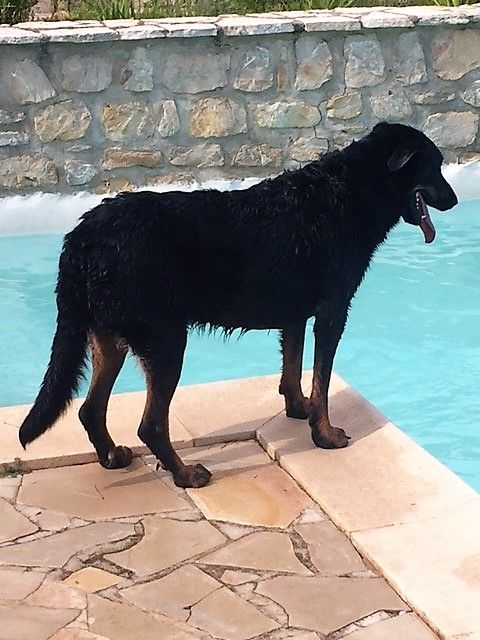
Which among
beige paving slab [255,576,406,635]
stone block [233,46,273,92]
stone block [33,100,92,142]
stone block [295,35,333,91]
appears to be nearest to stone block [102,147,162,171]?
stone block [33,100,92,142]

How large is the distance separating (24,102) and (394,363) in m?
3.09

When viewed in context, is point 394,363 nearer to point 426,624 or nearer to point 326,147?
point 326,147

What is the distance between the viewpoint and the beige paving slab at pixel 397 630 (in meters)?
2.71

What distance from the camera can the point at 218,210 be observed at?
3527 millimetres

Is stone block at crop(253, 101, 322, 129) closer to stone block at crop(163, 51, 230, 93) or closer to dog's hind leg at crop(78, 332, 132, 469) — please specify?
stone block at crop(163, 51, 230, 93)

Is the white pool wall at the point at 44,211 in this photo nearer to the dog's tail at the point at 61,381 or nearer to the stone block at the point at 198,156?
the stone block at the point at 198,156

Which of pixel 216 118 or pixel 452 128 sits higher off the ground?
pixel 216 118

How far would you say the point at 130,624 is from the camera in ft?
9.07

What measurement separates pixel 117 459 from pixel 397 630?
1.33 metres

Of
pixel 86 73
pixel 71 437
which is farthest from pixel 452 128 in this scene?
pixel 71 437

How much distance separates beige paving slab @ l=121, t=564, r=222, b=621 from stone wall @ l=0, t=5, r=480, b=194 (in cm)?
462

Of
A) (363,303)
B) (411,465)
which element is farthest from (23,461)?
(363,303)

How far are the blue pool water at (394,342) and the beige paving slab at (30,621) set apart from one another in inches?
87.9

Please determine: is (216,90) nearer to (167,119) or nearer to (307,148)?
(167,119)
